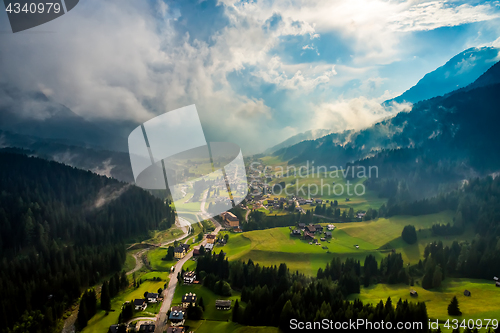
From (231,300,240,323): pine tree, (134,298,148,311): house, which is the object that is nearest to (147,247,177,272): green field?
(134,298,148,311): house

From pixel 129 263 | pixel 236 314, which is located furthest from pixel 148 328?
pixel 129 263

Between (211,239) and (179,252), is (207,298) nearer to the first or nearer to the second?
(179,252)

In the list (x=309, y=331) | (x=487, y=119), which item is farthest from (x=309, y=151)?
(x=309, y=331)

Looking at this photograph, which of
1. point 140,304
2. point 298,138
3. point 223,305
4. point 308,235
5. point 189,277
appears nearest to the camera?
point 223,305

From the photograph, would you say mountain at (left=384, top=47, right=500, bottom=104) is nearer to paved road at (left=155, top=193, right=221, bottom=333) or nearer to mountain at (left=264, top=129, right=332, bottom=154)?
mountain at (left=264, top=129, right=332, bottom=154)

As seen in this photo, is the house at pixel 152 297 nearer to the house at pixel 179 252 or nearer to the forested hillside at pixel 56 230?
the forested hillside at pixel 56 230
